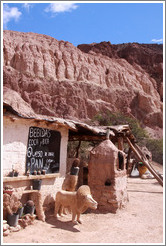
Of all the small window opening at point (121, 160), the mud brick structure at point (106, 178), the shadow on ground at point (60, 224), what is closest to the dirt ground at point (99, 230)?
the shadow on ground at point (60, 224)

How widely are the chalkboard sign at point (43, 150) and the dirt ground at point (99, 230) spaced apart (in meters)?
1.43

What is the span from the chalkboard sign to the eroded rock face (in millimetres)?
25670

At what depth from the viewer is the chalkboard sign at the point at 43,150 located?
255 inches

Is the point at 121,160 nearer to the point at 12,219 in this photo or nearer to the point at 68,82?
the point at 12,219

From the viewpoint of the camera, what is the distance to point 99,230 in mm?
5727

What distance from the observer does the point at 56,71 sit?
138 feet

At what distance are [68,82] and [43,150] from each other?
3205 centimetres

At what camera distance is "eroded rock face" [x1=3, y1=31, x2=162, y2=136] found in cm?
3497

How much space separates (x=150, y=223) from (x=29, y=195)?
3491mm

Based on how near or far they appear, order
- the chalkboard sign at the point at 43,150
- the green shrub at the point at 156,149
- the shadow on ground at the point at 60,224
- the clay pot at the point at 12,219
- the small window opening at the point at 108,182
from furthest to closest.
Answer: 1. the green shrub at the point at 156,149
2. the small window opening at the point at 108,182
3. the chalkboard sign at the point at 43,150
4. the shadow on ground at the point at 60,224
5. the clay pot at the point at 12,219

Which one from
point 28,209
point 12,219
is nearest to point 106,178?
point 28,209

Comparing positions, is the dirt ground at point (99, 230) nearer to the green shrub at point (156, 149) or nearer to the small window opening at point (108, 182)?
the small window opening at point (108, 182)

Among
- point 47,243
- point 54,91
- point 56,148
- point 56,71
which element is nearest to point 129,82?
point 56,71

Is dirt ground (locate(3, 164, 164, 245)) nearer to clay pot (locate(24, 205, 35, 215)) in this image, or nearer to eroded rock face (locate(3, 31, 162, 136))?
clay pot (locate(24, 205, 35, 215))
